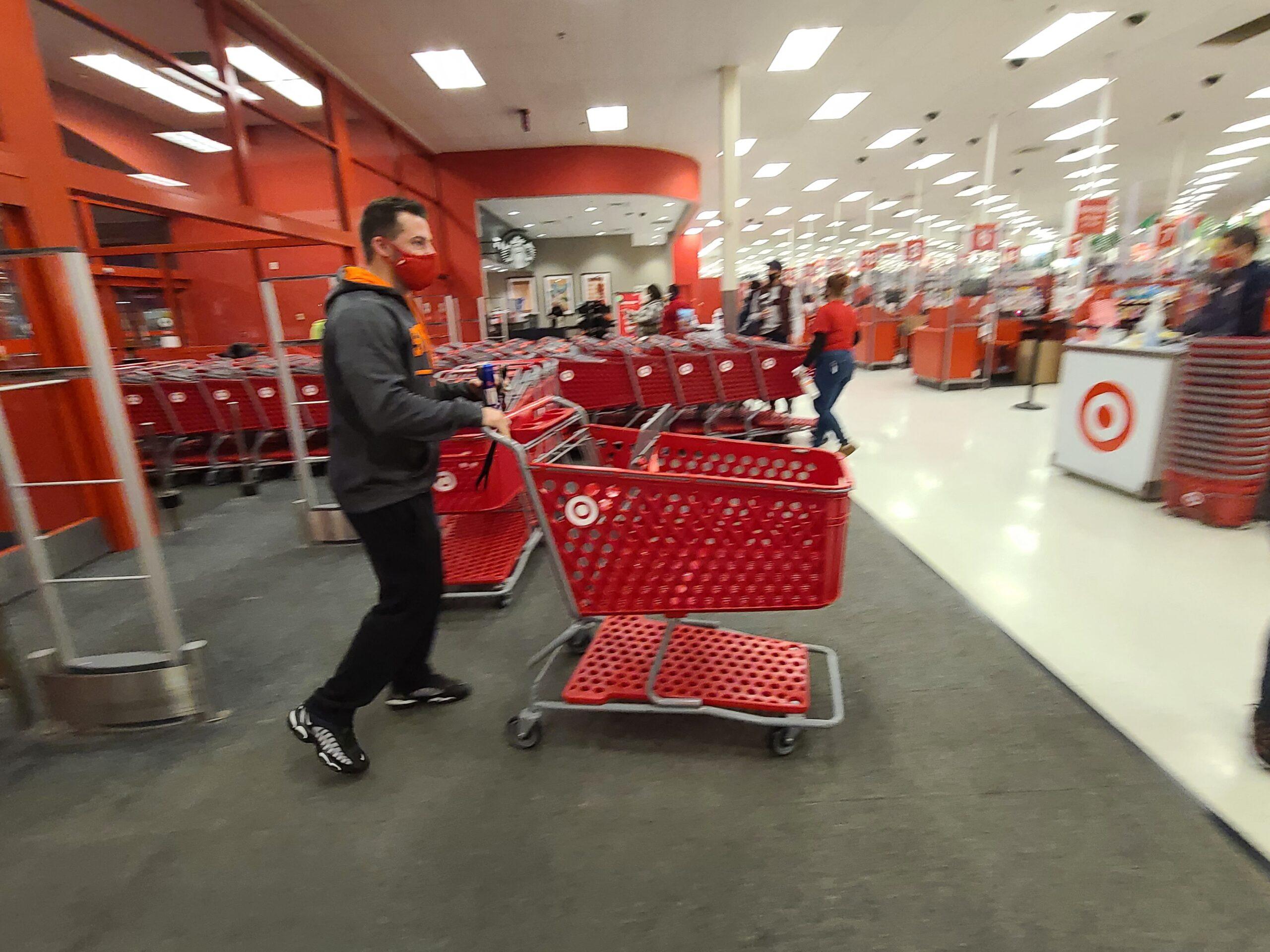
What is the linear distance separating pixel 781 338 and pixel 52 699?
22.3ft

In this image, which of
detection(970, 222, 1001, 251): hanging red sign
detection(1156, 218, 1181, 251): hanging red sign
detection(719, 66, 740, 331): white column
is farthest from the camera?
detection(1156, 218, 1181, 251): hanging red sign

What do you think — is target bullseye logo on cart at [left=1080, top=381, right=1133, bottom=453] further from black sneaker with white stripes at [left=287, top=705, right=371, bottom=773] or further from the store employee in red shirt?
black sneaker with white stripes at [left=287, top=705, right=371, bottom=773]

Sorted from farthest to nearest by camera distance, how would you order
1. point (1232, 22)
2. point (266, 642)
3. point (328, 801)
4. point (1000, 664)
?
point (1232, 22) < point (266, 642) < point (1000, 664) < point (328, 801)

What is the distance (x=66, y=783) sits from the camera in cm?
204

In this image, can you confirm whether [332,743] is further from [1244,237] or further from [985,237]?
[985,237]

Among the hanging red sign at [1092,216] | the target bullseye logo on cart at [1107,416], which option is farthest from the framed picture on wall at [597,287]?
the target bullseye logo on cart at [1107,416]

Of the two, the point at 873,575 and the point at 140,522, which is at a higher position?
the point at 140,522

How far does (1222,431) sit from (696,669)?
11.6ft

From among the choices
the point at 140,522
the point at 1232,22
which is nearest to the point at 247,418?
the point at 140,522

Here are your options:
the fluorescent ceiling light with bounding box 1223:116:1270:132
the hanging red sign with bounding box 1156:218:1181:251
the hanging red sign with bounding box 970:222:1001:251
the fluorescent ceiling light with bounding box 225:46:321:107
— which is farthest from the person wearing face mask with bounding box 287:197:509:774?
the fluorescent ceiling light with bounding box 1223:116:1270:132

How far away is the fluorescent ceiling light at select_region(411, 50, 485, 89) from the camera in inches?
299

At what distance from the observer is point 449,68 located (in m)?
8.02

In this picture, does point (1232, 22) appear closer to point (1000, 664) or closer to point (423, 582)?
point (1000, 664)

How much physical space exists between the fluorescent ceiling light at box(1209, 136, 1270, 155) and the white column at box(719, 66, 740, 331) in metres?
14.1
